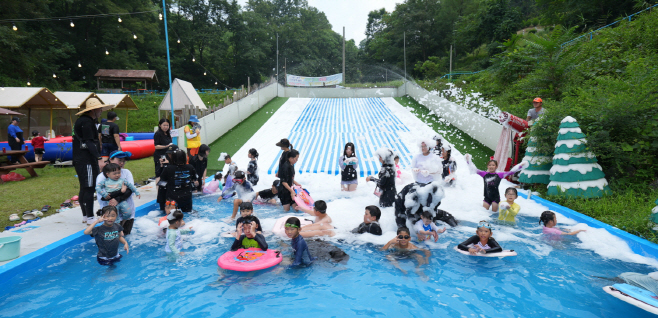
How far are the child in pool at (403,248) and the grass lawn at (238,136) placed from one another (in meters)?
7.10

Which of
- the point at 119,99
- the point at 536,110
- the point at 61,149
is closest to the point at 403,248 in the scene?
the point at 536,110

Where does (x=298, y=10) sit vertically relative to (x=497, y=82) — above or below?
above

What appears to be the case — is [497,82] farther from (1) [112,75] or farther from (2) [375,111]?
(1) [112,75]

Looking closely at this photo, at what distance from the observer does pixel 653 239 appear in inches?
185

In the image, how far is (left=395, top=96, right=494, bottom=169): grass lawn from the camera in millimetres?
10953

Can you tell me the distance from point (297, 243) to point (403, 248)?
1.51 metres

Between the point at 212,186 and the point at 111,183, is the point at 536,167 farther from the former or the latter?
the point at 111,183

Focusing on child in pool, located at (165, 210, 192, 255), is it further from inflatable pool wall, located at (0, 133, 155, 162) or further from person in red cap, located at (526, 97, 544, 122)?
inflatable pool wall, located at (0, 133, 155, 162)

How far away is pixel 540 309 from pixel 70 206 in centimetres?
767

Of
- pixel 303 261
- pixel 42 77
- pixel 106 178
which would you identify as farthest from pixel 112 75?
pixel 303 261

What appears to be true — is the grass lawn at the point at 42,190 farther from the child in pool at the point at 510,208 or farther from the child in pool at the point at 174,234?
the child in pool at the point at 510,208

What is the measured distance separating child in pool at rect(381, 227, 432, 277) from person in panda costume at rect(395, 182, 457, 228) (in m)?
0.46

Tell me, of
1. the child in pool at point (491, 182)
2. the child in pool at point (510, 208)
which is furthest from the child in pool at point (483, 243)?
the child in pool at point (491, 182)

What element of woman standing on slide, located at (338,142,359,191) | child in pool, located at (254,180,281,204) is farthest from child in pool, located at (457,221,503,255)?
child in pool, located at (254,180,281,204)
